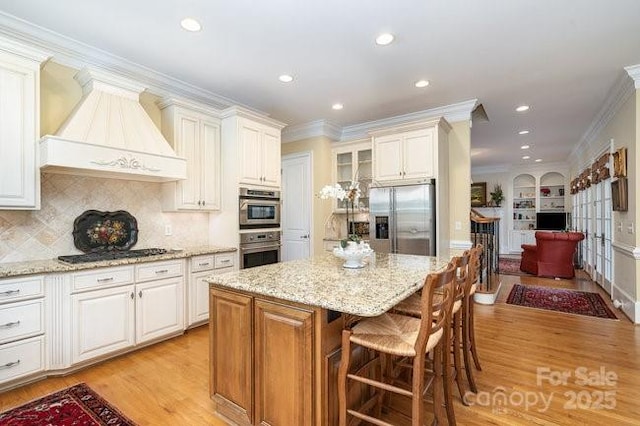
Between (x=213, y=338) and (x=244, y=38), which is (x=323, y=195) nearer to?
(x=213, y=338)

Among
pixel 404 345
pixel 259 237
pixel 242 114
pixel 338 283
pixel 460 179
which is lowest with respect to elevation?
pixel 404 345

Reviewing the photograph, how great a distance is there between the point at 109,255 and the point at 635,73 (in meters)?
5.82

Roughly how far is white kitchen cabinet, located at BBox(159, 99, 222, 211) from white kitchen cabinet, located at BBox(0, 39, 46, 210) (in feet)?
3.87

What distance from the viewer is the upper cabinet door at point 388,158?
177 inches

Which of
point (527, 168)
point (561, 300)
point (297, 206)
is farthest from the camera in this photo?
point (527, 168)

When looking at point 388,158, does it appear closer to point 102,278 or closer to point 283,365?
point 283,365

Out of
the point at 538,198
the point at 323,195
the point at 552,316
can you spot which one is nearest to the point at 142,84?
the point at 323,195

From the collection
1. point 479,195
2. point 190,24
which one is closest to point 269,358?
point 190,24

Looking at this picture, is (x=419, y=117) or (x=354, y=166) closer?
(x=419, y=117)

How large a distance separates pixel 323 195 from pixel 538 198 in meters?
10.2

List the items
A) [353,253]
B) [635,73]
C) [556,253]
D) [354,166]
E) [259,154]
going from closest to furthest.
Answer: [353,253] → [635,73] → [259,154] → [354,166] → [556,253]

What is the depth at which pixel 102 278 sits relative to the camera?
9.00 feet

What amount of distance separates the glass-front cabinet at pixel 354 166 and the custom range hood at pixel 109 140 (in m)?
2.70

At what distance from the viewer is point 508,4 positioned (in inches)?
93.6
